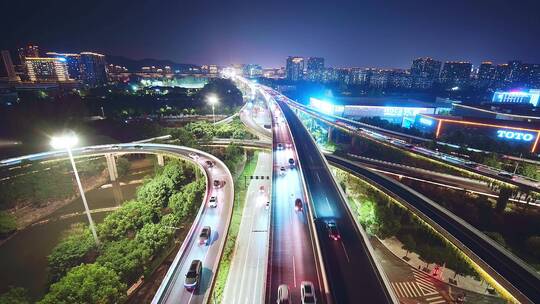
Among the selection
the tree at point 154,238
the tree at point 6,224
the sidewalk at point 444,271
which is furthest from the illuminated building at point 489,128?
the tree at point 6,224

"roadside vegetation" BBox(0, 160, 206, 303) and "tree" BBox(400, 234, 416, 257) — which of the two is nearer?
"roadside vegetation" BBox(0, 160, 206, 303)

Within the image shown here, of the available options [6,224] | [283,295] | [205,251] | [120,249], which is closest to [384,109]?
[205,251]

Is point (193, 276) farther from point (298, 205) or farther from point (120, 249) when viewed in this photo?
point (298, 205)

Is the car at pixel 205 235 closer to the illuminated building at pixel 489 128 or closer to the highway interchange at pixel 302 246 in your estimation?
the highway interchange at pixel 302 246

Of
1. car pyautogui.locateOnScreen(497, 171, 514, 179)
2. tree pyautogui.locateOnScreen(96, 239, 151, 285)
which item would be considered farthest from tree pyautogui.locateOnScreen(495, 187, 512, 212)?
tree pyautogui.locateOnScreen(96, 239, 151, 285)

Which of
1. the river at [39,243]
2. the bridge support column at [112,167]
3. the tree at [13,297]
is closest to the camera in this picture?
the tree at [13,297]

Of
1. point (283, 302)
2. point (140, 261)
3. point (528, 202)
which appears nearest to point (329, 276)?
point (283, 302)

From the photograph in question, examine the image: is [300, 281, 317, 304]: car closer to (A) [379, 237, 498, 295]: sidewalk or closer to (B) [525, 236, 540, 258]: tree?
(A) [379, 237, 498, 295]: sidewalk
